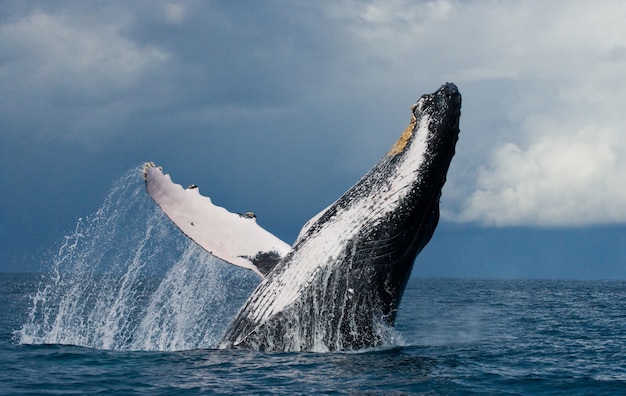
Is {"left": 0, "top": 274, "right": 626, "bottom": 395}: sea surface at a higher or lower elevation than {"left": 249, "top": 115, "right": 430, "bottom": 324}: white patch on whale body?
lower

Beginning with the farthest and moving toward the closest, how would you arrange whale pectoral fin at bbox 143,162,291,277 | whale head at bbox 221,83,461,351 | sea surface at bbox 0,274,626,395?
whale pectoral fin at bbox 143,162,291,277
whale head at bbox 221,83,461,351
sea surface at bbox 0,274,626,395

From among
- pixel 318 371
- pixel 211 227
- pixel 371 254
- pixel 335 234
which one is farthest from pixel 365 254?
pixel 211 227

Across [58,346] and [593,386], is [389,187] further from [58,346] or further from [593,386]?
[58,346]

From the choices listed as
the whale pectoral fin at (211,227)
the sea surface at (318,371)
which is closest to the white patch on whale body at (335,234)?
the whale pectoral fin at (211,227)

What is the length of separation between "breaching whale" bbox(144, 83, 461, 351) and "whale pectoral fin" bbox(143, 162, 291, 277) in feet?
1.90

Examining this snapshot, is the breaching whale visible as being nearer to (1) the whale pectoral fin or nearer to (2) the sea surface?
(2) the sea surface

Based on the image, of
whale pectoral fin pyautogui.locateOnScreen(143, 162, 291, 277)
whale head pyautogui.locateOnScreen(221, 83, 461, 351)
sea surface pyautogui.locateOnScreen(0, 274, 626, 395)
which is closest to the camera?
sea surface pyautogui.locateOnScreen(0, 274, 626, 395)

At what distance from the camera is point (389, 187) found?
28.7 ft

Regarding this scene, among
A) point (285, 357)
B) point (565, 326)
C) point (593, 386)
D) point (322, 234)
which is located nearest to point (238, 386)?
point (285, 357)

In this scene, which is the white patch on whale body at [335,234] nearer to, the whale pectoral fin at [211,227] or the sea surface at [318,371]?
the whale pectoral fin at [211,227]

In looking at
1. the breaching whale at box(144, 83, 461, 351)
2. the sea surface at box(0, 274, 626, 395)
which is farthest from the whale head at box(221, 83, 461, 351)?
the sea surface at box(0, 274, 626, 395)

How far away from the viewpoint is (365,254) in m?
8.68

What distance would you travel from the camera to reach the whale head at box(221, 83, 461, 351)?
861 cm

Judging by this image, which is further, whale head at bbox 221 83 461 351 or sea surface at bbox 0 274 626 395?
whale head at bbox 221 83 461 351
